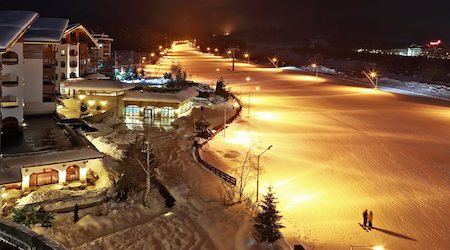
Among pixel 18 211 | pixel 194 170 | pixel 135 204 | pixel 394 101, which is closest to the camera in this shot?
pixel 18 211

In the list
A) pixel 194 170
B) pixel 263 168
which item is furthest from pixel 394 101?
pixel 194 170

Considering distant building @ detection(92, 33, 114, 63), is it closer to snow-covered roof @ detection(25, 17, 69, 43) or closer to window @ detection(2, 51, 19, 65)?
snow-covered roof @ detection(25, 17, 69, 43)

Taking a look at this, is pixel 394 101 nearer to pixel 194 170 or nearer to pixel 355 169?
pixel 355 169

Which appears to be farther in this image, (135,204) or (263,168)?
(263,168)

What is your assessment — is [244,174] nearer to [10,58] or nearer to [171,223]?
[171,223]

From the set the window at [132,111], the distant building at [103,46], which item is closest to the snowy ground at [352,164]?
the window at [132,111]

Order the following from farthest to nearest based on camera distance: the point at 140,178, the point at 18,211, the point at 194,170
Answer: the point at 194,170, the point at 140,178, the point at 18,211
